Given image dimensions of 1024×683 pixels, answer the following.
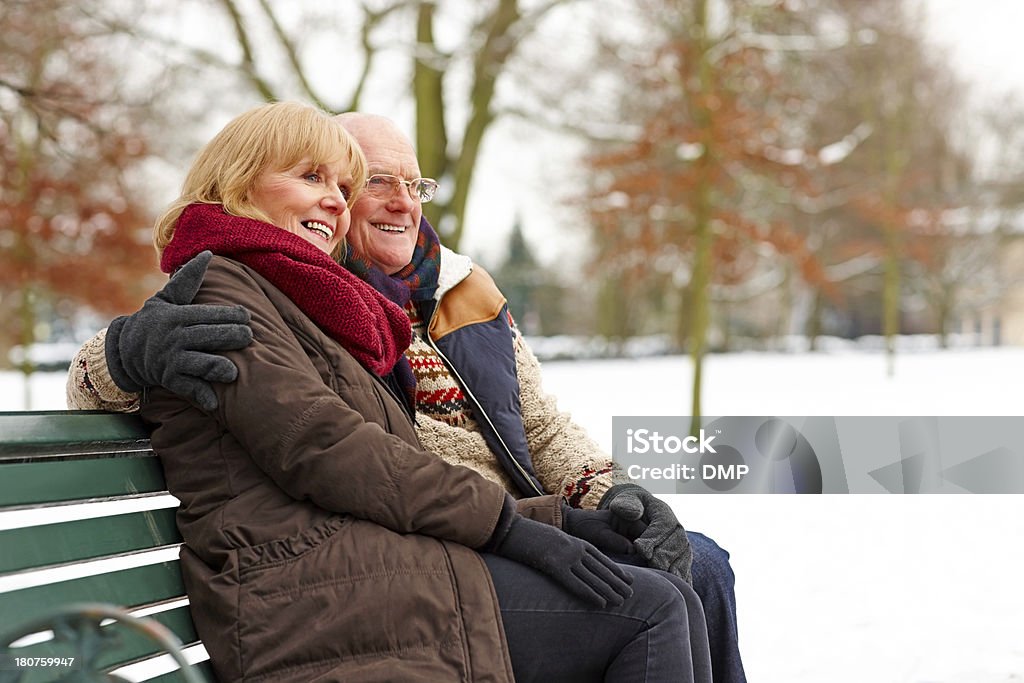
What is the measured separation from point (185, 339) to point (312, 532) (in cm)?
42

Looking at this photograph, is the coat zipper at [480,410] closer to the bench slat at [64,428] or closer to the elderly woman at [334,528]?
the elderly woman at [334,528]

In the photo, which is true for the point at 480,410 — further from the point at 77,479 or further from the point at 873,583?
the point at 873,583

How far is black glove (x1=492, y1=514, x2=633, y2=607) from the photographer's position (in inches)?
84.4

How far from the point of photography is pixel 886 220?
20.3 metres

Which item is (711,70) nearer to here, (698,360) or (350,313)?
(698,360)

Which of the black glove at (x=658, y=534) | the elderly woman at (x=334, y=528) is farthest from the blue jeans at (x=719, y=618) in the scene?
the elderly woman at (x=334, y=528)

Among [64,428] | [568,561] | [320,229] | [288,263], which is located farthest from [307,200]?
[568,561]

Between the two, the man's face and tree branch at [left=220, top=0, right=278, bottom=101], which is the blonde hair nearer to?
the man's face

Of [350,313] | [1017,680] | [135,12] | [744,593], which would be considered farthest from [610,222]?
[350,313]

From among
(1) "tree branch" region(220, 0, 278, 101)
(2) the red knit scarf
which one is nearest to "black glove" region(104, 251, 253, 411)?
(2) the red knit scarf

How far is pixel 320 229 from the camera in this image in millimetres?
2514

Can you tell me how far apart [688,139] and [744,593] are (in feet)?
22.2

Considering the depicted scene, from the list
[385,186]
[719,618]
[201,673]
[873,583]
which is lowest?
[873,583]

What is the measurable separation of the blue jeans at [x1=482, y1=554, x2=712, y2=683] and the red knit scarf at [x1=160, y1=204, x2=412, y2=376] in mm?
554
